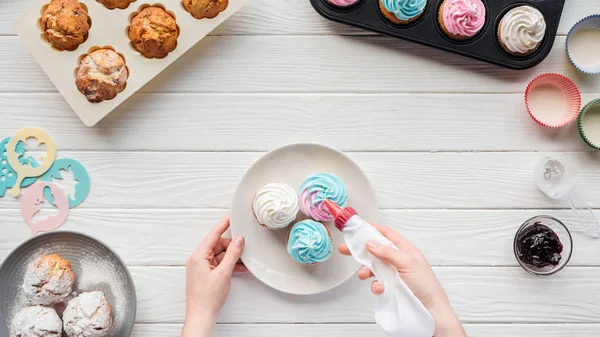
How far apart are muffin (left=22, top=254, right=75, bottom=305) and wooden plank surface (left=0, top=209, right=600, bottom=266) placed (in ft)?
0.53

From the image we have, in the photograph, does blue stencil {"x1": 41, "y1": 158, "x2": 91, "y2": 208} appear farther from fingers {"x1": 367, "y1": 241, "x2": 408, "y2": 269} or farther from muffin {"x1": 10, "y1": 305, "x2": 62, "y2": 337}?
fingers {"x1": 367, "y1": 241, "x2": 408, "y2": 269}

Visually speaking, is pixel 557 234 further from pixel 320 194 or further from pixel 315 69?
pixel 315 69

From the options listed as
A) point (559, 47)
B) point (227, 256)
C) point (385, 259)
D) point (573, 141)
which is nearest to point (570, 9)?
point (559, 47)

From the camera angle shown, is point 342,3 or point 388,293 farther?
point 342,3

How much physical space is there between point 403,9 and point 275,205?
2.51ft

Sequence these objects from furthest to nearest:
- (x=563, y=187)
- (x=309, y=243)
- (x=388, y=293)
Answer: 1. (x=563, y=187)
2. (x=309, y=243)
3. (x=388, y=293)

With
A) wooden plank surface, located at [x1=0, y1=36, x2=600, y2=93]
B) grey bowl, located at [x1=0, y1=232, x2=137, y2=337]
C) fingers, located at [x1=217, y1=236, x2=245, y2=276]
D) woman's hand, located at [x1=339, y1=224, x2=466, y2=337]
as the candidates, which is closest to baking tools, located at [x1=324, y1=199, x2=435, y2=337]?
woman's hand, located at [x1=339, y1=224, x2=466, y2=337]

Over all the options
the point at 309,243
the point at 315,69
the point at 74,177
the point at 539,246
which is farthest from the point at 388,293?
the point at 74,177

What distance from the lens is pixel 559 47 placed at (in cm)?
177

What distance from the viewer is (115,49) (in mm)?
1654

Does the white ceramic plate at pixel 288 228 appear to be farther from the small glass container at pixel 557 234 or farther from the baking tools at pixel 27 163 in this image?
the baking tools at pixel 27 163

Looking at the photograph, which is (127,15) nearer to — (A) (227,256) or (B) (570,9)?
(A) (227,256)

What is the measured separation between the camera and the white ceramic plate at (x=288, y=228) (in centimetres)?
166

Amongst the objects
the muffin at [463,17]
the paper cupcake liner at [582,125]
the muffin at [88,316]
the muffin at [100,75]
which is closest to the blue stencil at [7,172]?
the muffin at [100,75]
